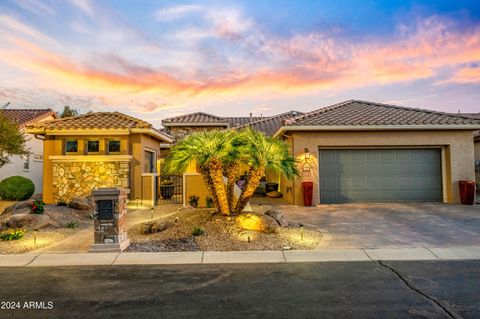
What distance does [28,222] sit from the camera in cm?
994

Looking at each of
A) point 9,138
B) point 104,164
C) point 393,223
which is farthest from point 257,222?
point 9,138

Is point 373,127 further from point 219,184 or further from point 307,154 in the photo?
point 219,184

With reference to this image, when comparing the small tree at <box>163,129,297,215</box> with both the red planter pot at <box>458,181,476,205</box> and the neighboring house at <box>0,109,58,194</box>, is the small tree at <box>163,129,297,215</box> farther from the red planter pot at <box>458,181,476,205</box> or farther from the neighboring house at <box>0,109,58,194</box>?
the neighboring house at <box>0,109,58,194</box>

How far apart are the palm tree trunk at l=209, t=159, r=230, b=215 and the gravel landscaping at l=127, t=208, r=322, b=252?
306 millimetres

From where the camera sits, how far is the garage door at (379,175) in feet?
50.9

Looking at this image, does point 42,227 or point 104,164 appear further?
point 104,164

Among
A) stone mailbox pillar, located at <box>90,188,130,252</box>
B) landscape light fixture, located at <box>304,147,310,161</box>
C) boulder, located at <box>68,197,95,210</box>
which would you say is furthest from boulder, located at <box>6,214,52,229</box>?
landscape light fixture, located at <box>304,147,310,161</box>

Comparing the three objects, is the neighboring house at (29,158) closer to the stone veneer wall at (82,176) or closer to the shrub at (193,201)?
the stone veneer wall at (82,176)

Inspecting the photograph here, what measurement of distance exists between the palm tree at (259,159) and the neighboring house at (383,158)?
5.04 meters

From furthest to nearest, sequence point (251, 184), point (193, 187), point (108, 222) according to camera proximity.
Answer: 1. point (193, 187)
2. point (251, 184)
3. point (108, 222)

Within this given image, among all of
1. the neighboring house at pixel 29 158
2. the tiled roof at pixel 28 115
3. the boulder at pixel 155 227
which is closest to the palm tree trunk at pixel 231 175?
the boulder at pixel 155 227

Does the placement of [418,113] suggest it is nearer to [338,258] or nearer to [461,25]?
[461,25]

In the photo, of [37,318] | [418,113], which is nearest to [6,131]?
[37,318]

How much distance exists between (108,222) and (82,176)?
9643 mm
